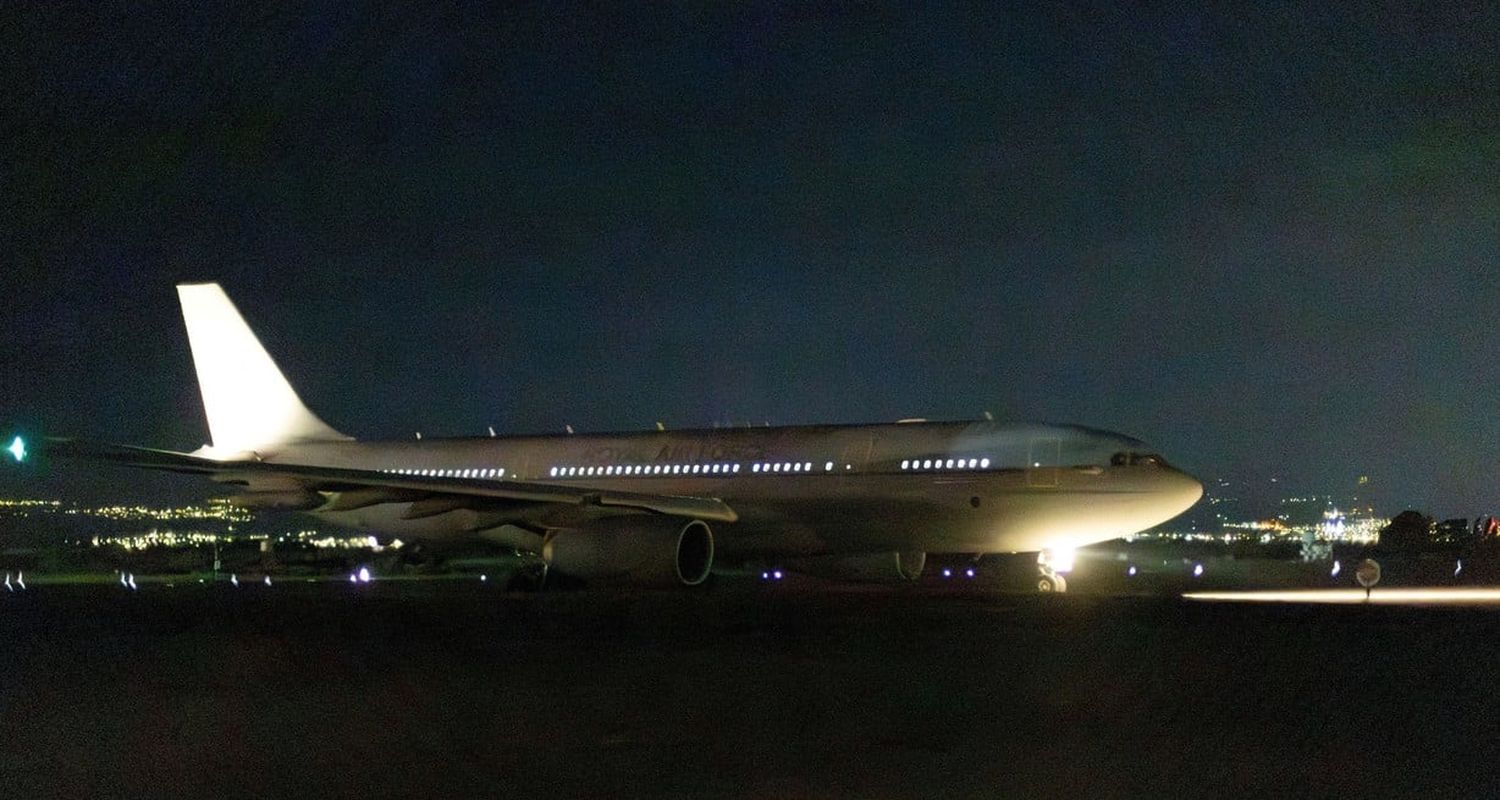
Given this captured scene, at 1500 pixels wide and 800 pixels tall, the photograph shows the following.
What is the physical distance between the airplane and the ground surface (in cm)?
686

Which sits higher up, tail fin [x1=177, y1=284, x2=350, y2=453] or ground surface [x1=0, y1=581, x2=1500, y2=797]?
tail fin [x1=177, y1=284, x2=350, y2=453]

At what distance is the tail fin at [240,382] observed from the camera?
139ft

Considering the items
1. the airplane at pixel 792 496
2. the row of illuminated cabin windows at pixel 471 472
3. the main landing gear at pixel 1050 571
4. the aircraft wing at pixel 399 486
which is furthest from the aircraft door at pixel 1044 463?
the row of illuminated cabin windows at pixel 471 472

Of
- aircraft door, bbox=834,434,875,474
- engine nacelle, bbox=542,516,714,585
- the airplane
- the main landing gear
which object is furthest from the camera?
aircraft door, bbox=834,434,875,474

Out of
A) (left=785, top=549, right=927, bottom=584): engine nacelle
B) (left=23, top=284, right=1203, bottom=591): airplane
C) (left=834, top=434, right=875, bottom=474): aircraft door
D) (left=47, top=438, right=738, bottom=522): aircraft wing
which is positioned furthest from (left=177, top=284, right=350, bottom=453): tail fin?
(left=834, top=434, right=875, bottom=474): aircraft door

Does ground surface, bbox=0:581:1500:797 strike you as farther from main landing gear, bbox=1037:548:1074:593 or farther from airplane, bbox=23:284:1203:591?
main landing gear, bbox=1037:548:1074:593

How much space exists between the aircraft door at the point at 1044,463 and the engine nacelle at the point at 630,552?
628 cm

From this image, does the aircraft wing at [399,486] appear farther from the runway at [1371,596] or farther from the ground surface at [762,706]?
the runway at [1371,596]

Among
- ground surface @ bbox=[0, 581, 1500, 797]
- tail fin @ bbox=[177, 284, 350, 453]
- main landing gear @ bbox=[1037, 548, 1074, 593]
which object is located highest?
tail fin @ bbox=[177, 284, 350, 453]

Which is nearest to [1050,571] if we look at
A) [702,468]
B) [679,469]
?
[702,468]

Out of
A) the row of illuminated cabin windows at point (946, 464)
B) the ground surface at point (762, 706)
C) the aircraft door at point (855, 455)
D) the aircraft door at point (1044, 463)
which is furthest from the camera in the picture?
the aircraft door at point (855, 455)

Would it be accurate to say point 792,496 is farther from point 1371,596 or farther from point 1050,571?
point 1371,596

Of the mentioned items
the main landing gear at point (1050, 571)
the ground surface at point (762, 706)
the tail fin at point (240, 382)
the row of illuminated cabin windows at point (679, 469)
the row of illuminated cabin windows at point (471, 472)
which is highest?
the tail fin at point (240, 382)

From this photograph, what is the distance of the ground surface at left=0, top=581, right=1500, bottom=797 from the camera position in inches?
356
